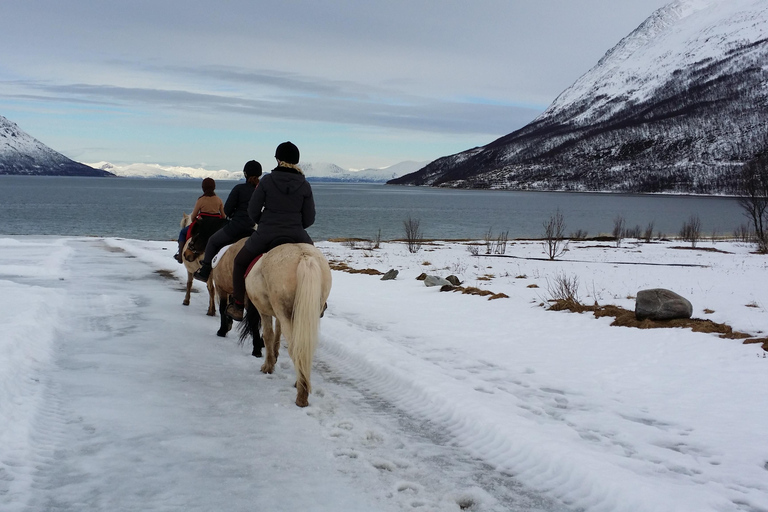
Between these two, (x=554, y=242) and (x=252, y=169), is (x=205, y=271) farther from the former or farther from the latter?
(x=554, y=242)

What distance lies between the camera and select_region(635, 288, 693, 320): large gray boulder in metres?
10.1

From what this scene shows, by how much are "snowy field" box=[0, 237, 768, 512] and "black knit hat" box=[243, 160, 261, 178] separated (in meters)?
2.80

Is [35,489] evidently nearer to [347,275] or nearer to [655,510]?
[655,510]

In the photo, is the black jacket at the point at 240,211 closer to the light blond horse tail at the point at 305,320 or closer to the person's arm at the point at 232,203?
the person's arm at the point at 232,203

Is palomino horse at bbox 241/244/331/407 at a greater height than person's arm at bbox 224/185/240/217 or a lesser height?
lesser

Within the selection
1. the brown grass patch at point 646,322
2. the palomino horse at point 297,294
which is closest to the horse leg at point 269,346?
the palomino horse at point 297,294

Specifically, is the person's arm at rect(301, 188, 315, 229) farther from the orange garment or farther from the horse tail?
the orange garment

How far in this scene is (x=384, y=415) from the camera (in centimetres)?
577

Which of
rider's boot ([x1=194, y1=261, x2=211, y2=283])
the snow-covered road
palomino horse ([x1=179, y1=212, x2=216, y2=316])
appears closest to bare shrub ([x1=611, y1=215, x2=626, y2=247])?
palomino horse ([x1=179, y1=212, x2=216, y2=316])

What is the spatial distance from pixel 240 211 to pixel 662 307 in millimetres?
7929

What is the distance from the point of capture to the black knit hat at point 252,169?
353 inches

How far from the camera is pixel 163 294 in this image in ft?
42.3

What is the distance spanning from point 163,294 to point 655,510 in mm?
11645

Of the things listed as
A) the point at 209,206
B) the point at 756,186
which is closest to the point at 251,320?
the point at 209,206
